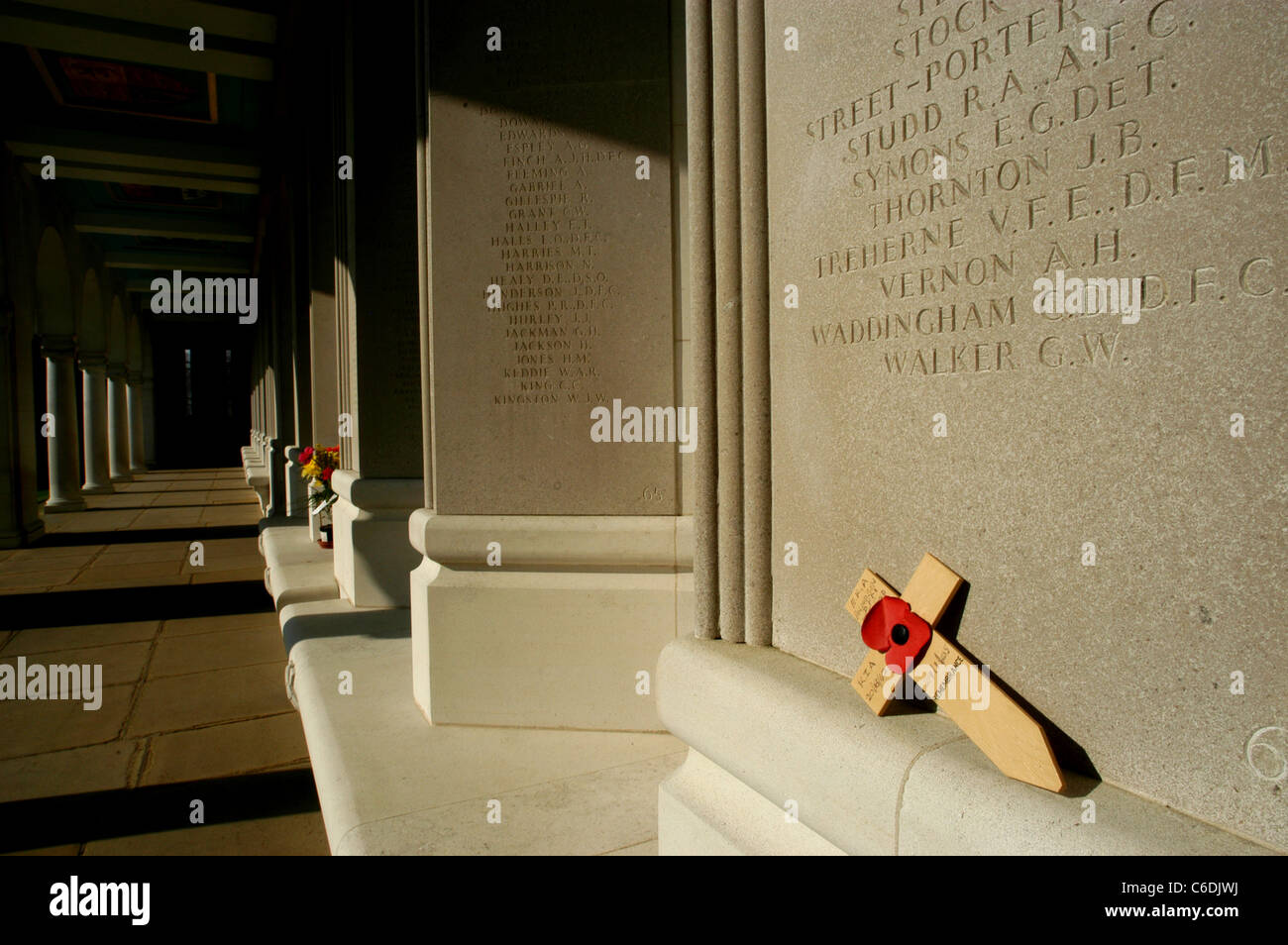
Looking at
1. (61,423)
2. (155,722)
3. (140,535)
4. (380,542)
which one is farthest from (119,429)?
(155,722)

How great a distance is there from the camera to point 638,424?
344 cm

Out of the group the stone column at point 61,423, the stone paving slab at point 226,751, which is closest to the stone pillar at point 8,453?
the stone column at point 61,423

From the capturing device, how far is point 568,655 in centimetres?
338

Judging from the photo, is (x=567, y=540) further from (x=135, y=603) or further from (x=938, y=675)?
(x=135, y=603)

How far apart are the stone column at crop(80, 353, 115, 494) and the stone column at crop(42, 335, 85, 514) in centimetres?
355

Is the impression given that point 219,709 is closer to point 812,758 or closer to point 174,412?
point 812,758

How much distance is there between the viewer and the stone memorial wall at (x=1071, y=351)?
1.09 m

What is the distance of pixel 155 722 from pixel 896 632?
450 cm

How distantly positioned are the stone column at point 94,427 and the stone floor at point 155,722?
34.9ft

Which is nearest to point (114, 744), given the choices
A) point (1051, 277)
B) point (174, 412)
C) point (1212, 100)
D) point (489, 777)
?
point (489, 777)

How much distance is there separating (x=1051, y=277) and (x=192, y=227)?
20.4 metres

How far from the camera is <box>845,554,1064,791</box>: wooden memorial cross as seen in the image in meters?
1.32

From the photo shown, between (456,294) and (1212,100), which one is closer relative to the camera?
(1212,100)

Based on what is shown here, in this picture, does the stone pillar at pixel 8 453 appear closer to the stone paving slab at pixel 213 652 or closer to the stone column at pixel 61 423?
the stone column at pixel 61 423
